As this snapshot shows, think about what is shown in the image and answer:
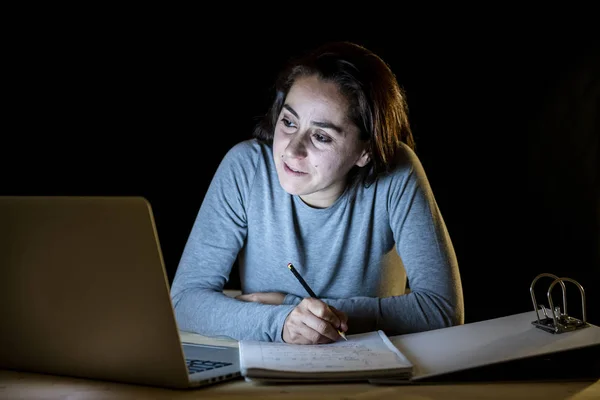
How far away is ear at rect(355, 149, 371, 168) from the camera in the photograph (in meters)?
1.82

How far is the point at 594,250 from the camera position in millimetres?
3107

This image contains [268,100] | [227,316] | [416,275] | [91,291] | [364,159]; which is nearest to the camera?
[91,291]

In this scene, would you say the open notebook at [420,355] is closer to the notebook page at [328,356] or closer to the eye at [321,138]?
the notebook page at [328,356]

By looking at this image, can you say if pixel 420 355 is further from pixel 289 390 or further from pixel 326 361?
pixel 289 390

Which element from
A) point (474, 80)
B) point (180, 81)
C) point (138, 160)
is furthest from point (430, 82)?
point (138, 160)

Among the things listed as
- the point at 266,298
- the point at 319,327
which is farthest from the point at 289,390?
the point at 266,298

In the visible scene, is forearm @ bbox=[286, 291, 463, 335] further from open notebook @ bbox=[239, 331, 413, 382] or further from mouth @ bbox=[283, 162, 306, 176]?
mouth @ bbox=[283, 162, 306, 176]

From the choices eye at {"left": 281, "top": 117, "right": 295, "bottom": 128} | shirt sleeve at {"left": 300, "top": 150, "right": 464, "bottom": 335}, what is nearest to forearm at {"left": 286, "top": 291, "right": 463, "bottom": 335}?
shirt sleeve at {"left": 300, "top": 150, "right": 464, "bottom": 335}

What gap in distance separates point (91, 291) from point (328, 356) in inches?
15.1

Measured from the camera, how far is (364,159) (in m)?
1.83

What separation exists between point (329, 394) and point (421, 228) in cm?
73

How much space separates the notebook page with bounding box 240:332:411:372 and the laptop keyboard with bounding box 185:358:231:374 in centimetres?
4

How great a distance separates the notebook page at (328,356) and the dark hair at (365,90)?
0.54 m

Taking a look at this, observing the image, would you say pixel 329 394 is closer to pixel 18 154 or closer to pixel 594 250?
pixel 18 154
